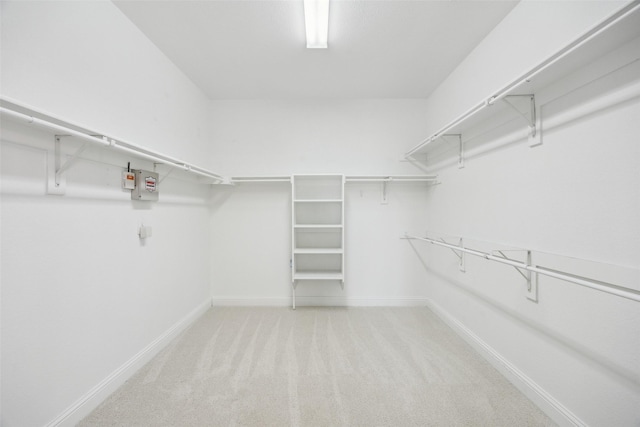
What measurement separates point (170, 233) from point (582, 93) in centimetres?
298

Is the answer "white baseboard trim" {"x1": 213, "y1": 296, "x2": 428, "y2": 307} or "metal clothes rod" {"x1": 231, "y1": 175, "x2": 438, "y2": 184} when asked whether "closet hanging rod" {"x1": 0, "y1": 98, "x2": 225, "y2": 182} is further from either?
"white baseboard trim" {"x1": 213, "y1": 296, "x2": 428, "y2": 307}

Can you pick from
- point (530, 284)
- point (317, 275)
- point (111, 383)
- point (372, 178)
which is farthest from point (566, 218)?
point (111, 383)

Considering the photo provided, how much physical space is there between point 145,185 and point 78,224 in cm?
53

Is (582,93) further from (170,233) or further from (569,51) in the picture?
(170,233)

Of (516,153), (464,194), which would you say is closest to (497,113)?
(516,153)

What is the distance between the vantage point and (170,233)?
2195 millimetres

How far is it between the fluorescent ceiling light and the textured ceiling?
0.23 ft

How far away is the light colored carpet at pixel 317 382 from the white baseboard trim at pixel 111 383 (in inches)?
1.7

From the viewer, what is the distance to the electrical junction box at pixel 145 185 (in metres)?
1.74

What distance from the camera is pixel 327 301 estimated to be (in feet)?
9.83

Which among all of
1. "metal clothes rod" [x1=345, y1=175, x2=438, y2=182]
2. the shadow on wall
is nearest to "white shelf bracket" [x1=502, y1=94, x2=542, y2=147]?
the shadow on wall

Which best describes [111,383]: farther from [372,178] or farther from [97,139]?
[372,178]

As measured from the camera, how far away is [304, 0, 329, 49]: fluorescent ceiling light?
1.57 meters

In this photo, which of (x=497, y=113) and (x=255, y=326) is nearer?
(x=497, y=113)
